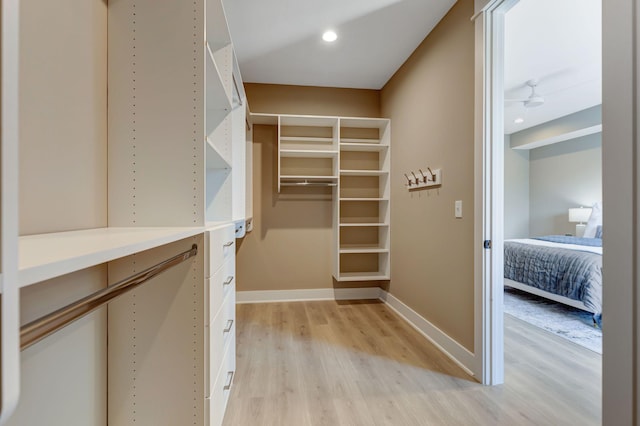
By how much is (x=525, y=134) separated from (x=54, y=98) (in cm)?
695

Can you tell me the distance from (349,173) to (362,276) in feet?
4.02

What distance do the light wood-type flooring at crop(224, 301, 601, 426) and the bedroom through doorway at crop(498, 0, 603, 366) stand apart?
0.56 metres

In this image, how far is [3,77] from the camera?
270 mm

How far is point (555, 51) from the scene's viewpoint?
2832 mm

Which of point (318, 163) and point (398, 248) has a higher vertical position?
point (318, 163)

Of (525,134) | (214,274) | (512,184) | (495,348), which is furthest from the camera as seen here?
(512,184)

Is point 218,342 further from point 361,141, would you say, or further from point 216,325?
point 361,141

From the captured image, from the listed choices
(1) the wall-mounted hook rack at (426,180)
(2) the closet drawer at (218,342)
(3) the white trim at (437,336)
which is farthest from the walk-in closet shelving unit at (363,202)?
(2) the closet drawer at (218,342)

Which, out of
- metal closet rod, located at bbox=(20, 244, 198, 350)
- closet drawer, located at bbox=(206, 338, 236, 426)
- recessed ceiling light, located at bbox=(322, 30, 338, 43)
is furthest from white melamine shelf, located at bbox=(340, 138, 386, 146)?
metal closet rod, located at bbox=(20, 244, 198, 350)

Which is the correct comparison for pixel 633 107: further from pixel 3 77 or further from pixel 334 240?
pixel 334 240

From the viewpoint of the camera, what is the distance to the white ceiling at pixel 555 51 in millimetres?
2234

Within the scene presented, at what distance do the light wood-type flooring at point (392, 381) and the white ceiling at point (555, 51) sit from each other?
8.37 ft

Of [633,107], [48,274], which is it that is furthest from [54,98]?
[633,107]

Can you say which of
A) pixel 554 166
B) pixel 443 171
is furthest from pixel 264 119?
pixel 554 166
